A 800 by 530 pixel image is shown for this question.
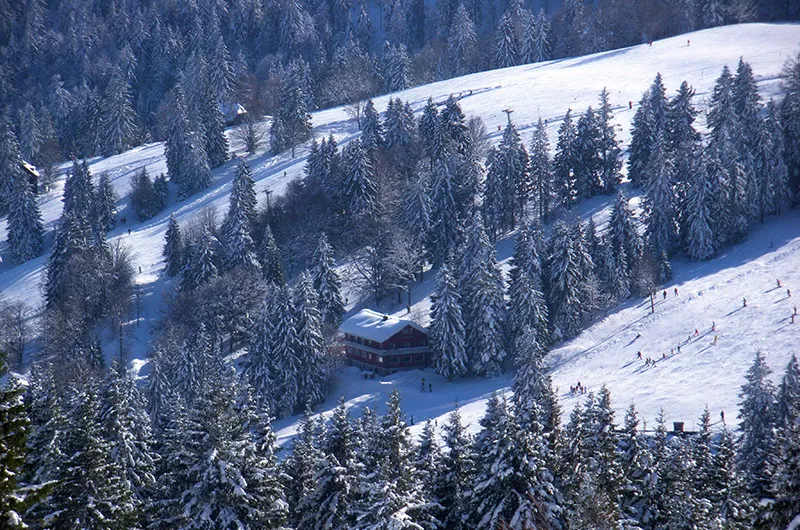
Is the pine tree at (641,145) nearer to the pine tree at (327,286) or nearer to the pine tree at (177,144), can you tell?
the pine tree at (327,286)

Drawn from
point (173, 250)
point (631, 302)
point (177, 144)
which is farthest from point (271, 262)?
point (177, 144)

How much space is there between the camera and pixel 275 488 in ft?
90.2

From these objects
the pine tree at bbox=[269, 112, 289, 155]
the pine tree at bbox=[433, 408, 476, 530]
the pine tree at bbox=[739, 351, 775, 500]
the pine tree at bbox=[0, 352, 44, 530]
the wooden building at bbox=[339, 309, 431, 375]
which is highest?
the pine tree at bbox=[0, 352, 44, 530]

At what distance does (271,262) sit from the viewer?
3177 inches

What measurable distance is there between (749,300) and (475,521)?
40.5m

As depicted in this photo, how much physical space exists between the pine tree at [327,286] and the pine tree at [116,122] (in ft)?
200

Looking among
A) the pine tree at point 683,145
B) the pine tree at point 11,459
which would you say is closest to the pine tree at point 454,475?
the pine tree at point 11,459

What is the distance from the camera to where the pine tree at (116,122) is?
127 metres

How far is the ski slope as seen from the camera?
5797cm

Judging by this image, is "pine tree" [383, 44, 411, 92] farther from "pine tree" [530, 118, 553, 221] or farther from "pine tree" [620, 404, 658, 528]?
"pine tree" [620, 404, 658, 528]

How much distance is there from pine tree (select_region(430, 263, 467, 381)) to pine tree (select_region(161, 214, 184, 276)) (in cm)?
3047

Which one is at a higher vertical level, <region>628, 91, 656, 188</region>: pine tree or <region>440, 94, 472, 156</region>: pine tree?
<region>440, 94, 472, 156</region>: pine tree

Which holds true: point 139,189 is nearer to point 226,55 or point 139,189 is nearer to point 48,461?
point 226,55

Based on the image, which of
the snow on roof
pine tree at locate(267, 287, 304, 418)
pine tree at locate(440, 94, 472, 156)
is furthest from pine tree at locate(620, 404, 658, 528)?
pine tree at locate(440, 94, 472, 156)
